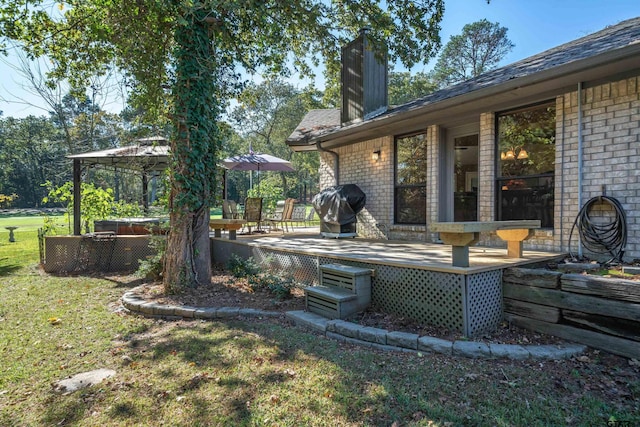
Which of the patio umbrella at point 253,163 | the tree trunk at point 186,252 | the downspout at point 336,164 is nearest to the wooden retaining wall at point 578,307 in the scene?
the tree trunk at point 186,252

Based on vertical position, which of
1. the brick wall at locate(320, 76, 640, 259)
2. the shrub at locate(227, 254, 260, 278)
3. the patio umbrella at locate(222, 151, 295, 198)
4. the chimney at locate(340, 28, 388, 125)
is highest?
the chimney at locate(340, 28, 388, 125)

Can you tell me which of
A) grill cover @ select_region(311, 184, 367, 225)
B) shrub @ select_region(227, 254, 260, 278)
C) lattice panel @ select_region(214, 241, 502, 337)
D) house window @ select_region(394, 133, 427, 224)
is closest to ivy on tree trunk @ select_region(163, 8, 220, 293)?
shrub @ select_region(227, 254, 260, 278)

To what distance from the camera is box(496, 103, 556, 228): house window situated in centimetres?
494

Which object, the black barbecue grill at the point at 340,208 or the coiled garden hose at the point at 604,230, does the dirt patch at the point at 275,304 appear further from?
the black barbecue grill at the point at 340,208

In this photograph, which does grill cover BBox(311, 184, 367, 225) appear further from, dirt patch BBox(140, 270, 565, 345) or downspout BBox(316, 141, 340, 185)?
dirt patch BBox(140, 270, 565, 345)

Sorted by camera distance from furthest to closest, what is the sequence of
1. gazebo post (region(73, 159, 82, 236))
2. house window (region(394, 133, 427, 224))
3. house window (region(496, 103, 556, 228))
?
1. gazebo post (region(73, 159, 82, 236))
2. house window (region(394, 133, 427, 224))
3. house window (region(496, 103, 556, 228))

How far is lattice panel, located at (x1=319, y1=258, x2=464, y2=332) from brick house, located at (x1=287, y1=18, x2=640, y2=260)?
2.24 m

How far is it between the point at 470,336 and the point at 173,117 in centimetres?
473

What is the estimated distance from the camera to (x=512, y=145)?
536 centimetres

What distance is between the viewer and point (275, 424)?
215 cm

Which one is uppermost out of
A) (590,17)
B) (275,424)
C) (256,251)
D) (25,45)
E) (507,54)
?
(507,54)


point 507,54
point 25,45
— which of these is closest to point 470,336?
point 25,45

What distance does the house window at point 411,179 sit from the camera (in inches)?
272

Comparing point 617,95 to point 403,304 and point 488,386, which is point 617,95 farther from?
point 488,386
